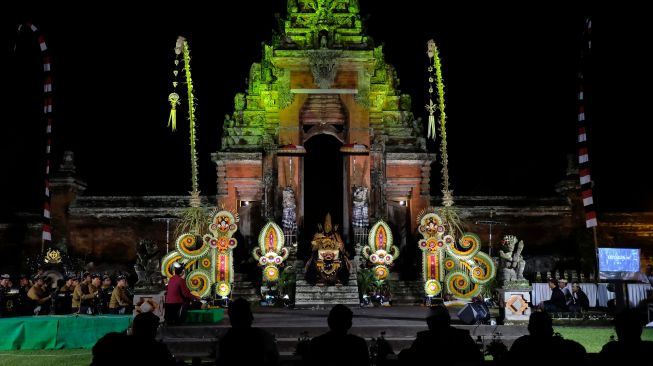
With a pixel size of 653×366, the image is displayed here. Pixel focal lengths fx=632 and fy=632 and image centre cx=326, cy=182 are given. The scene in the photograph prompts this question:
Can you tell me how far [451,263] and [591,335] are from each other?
5.09 metres

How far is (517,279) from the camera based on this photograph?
1312 centimetres

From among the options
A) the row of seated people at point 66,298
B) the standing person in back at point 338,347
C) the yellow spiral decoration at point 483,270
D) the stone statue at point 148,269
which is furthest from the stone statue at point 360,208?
the standing person in back at point 338,347

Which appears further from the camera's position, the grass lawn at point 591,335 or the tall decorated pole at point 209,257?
the tall decorated pole at point 209,257

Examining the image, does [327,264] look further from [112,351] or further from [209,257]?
[112,351]

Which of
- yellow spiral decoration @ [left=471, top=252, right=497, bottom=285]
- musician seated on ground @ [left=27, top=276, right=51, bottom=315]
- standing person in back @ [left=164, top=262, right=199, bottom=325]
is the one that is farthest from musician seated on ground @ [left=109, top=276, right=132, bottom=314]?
yellow spiral decoration @ [left=471, top=252, right=497, bottom=285]

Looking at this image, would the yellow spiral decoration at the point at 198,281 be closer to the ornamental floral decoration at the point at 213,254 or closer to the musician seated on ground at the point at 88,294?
the ornamental floral decoration at the point at 213,254

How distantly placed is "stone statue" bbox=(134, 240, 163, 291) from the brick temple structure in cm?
A: 680

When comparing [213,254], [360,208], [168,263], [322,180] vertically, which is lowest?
[168,263]

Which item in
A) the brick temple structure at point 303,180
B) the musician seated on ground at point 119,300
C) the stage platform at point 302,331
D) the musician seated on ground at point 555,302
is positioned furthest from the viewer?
the brick temple structure at point 303,180

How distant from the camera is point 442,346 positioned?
5078 millimetres

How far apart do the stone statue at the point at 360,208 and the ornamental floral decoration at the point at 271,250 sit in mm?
2813

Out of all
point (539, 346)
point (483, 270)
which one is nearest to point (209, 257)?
point (483, 270)

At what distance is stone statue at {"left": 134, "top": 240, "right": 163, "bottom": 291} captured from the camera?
12758mm

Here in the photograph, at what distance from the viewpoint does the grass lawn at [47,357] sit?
32.7 feet
